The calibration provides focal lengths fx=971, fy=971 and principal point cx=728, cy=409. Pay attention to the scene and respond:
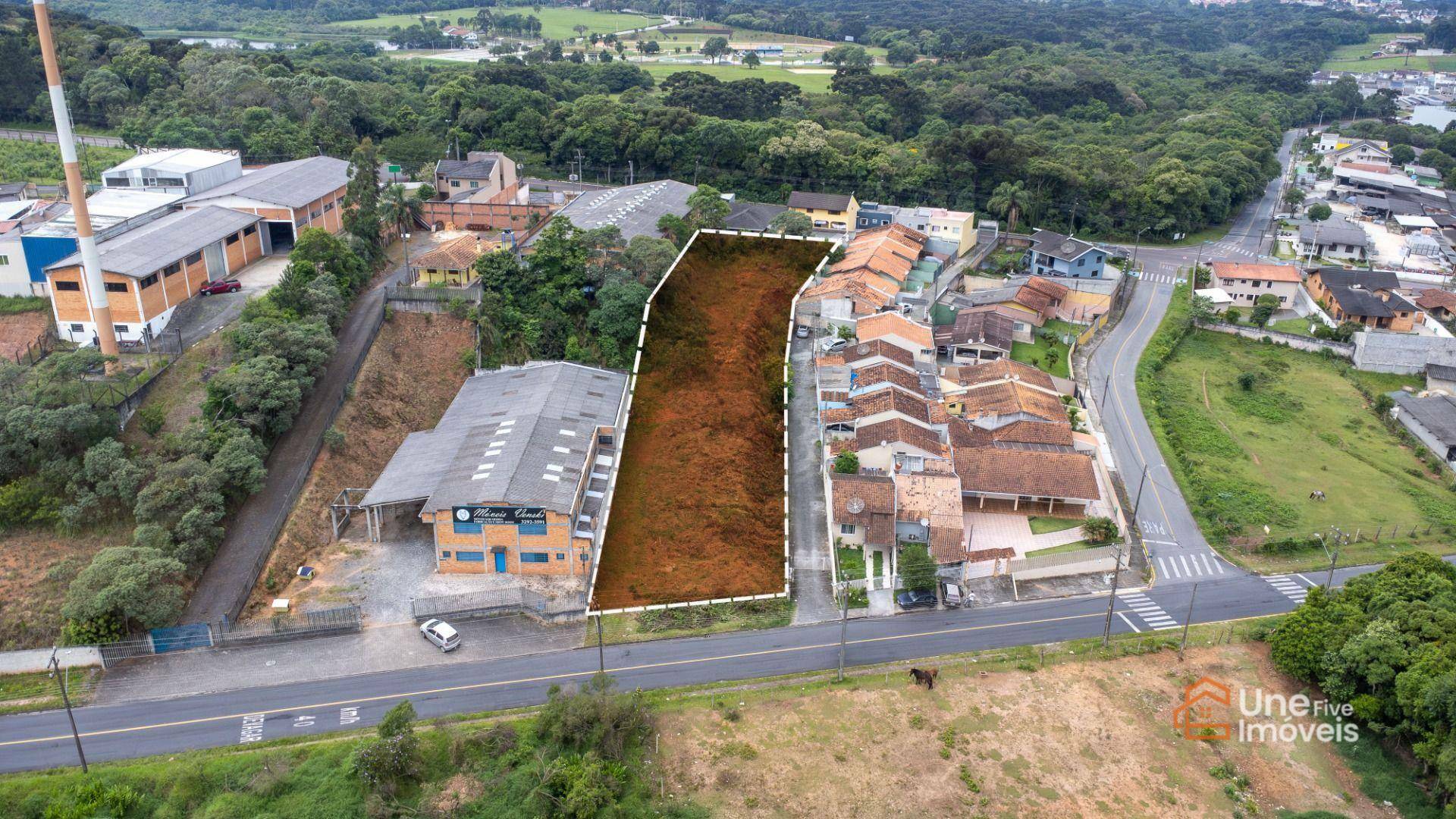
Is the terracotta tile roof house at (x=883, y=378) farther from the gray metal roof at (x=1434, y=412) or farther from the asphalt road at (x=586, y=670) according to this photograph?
the gray metal roof at (x=1434, y=412)

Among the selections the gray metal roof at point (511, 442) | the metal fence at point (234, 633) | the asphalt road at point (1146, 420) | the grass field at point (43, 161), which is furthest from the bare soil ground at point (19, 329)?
the asphalt road at point (1146, 420)

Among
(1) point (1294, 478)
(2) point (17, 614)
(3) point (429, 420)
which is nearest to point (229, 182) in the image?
(3) point (429, 420)

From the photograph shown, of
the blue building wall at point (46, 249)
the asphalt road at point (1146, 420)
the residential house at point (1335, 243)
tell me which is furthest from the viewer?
the residential house at point (1335, 243)

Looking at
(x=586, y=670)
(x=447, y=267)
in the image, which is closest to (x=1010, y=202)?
(x=447, y=267)

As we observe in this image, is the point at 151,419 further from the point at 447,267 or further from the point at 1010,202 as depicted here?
the point at 1010,202

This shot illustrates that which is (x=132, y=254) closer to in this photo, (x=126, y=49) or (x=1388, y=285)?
(x=126, y=49)

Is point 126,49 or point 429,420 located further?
point 126,49
